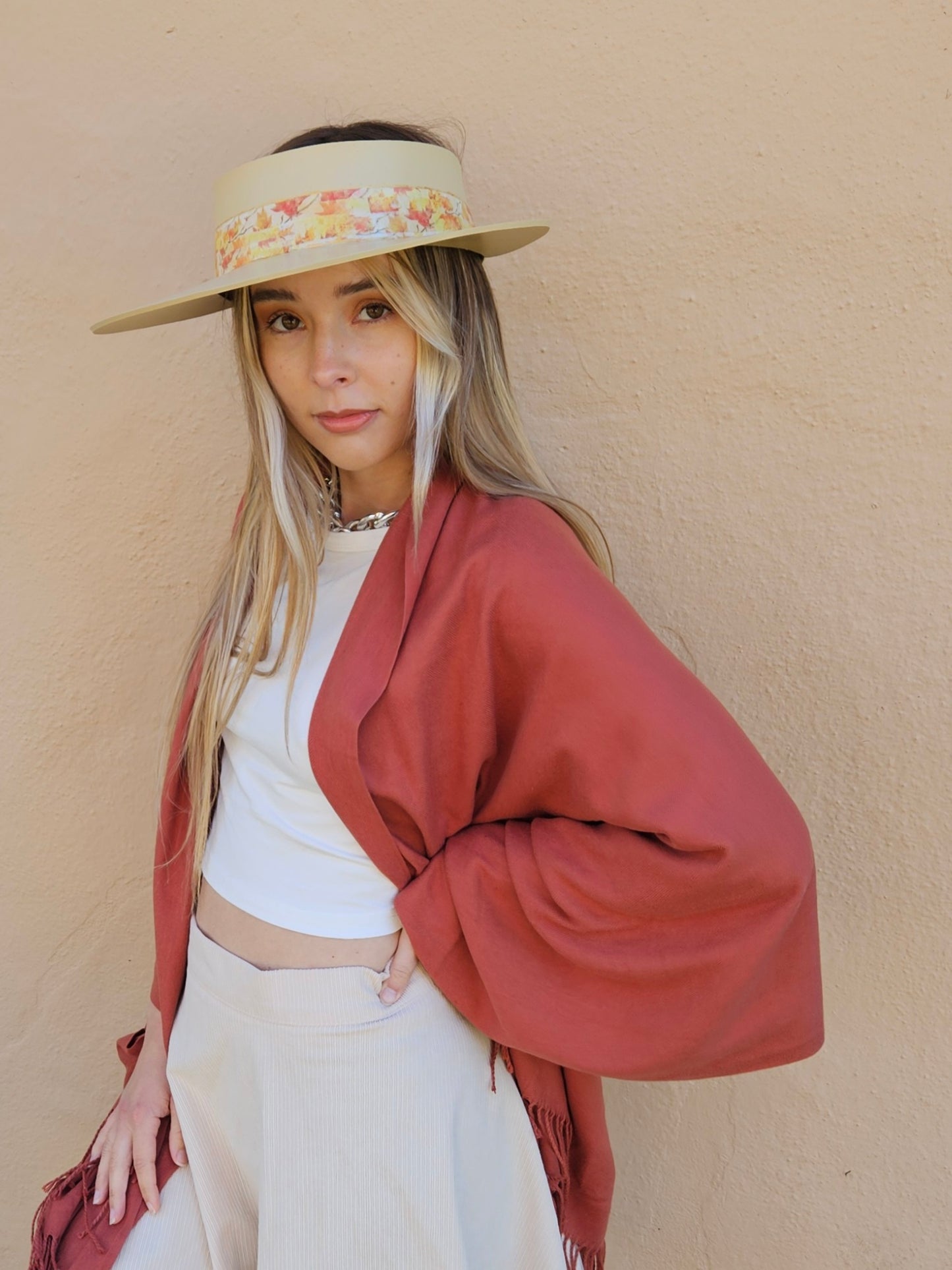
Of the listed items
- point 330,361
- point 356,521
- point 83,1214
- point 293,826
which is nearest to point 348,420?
point 330,361

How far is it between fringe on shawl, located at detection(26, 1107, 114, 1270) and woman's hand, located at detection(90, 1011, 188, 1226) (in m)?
0.01

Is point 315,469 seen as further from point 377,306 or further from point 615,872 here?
point 615,872

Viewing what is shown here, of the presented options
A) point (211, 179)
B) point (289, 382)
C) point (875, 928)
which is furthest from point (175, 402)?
point (875, 928)

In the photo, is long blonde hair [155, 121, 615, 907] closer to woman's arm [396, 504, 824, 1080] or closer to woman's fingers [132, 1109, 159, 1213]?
woman's arm [396, 504, 824, 1080]

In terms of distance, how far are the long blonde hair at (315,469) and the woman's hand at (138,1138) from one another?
269 millimetres

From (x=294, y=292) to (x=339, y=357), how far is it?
10cm

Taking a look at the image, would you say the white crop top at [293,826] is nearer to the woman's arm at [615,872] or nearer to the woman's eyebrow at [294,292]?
the woman's arm at [615,872]

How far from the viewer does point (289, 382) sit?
4.48 feet

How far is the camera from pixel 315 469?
153 centimetres

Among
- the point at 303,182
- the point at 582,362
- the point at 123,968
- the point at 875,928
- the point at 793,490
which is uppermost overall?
the point at 303,182

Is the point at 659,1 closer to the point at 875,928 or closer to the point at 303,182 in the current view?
the point at 303,182

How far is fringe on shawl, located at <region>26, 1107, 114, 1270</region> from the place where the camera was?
140cm

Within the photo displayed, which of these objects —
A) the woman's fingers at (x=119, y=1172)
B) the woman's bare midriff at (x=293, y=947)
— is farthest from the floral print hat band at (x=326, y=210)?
the woman's fingers at (x=119, y=1172)

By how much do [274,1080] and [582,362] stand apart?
1.10m
